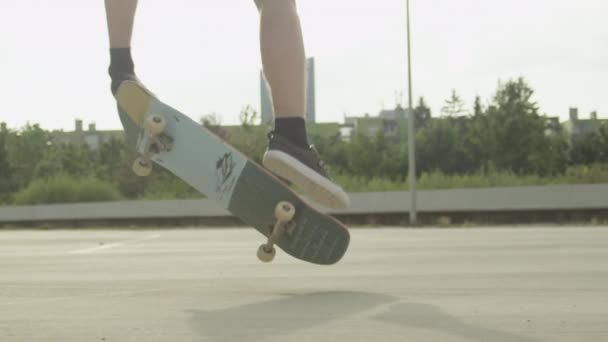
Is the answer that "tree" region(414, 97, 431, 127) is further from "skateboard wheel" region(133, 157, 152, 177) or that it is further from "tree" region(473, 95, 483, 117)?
"skateboard wheel" region(133, 157, 152, 177)

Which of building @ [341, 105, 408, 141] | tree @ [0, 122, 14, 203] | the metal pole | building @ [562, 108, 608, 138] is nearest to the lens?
the metal pole

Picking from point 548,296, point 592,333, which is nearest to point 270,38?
point 548,296

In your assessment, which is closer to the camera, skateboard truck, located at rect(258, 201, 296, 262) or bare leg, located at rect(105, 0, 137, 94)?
skateboard truck, located at rect(258, 201, 296, 262)

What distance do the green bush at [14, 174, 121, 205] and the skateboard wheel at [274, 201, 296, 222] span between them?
91.1ft

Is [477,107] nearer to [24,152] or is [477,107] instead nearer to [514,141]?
[514,141]

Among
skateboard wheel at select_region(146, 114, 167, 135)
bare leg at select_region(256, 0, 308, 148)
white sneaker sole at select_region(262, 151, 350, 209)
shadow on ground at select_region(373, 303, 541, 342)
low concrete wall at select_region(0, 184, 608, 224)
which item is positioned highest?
bare leg at select_region(256, 0, 308, 148)

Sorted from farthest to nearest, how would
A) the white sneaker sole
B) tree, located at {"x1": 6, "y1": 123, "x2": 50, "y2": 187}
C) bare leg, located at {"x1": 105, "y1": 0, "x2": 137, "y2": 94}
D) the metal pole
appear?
tree, located at {"x1": 6, "y1": 123, "x2": 50, "y2": 187} < the metal pole < bare leg, located at {"x1": 105, "y1": 0, "x2": 137, "y2": 94} < the white sneaker sole

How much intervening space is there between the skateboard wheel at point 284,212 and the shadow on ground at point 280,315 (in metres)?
0.28

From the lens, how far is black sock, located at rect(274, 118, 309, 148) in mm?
3377

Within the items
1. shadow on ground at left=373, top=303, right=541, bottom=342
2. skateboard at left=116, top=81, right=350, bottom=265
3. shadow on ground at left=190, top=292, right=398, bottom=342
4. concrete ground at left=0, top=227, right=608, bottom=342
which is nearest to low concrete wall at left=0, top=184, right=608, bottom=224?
concrete ground at left=0, top=227, right=608, bottom=342

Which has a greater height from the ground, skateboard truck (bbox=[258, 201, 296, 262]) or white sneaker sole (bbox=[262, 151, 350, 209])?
white sneaker sole (bbox=[262, 151, 350, 209])

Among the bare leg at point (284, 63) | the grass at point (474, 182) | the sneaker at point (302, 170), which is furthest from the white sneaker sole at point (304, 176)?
the grass at point (474, 182)

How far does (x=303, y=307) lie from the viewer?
112 inches

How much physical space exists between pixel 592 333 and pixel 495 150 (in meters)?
38.0
